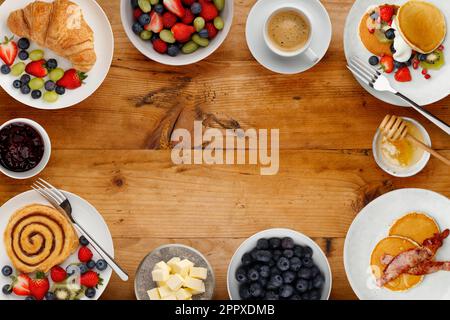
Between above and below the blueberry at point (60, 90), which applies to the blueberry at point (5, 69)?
above

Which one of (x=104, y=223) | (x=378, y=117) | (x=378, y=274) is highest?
(x=378, y=117)

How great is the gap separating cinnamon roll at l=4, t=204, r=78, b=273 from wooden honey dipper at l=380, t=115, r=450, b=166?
0.93 meters

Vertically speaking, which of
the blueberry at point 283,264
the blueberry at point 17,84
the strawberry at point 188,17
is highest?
the strawberry at point 188,17

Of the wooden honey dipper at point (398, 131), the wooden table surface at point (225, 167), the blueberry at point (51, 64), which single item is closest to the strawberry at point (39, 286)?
the wooden table surface at point (225, 167)

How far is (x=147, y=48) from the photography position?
6.70 feet

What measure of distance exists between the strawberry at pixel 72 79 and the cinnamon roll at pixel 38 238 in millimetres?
350

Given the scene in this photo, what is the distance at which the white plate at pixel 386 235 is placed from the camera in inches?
79.8


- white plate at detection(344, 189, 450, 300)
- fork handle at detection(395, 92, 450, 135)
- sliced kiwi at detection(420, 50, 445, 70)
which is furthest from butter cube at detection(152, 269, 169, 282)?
sliced kiwi at detection(420, 50, 445, 70)

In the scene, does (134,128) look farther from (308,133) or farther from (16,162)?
(308,133)

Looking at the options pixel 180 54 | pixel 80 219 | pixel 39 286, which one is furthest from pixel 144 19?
pixel 39 286

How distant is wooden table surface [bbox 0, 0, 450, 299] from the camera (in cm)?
209

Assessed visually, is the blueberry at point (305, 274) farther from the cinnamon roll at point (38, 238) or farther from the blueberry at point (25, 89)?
the blueberry at point (25, 89)
